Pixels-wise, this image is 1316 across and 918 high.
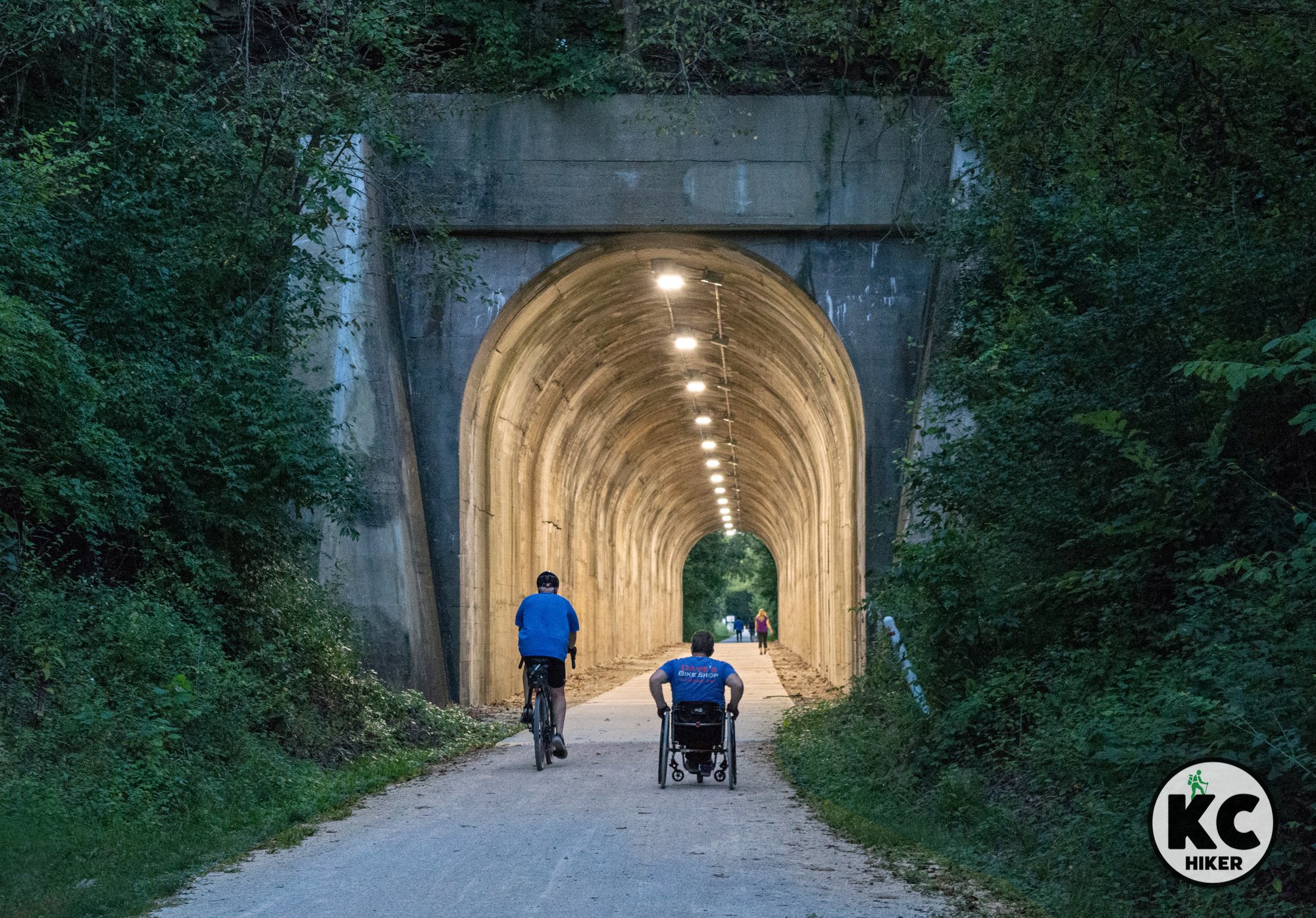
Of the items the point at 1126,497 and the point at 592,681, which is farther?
the point at 592,681

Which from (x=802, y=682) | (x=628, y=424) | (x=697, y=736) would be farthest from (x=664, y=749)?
(x=628, y=424)

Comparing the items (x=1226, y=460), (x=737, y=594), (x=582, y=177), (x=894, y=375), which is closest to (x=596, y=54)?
(x=582, y=177)

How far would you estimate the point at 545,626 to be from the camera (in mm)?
11727

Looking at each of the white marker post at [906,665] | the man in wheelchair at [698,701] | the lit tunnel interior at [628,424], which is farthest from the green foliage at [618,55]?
the man in wheelchair at [698,701]

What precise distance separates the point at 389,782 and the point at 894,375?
9.40 metres

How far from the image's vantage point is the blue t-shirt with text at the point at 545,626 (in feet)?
38.2

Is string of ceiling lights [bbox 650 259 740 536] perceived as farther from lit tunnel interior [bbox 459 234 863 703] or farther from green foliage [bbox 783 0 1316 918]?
green foliage [bbox 783 0 1316 918]

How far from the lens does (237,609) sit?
12.8 meters

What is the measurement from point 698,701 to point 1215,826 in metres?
5.08

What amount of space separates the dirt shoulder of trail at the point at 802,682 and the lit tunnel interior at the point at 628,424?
0.50m

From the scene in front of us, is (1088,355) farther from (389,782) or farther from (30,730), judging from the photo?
(30,730)

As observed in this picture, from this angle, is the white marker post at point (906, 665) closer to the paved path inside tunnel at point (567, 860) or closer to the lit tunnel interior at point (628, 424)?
the paved path inside tunnel at point (567, 860)

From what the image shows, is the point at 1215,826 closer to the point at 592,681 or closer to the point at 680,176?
the point at 680,176

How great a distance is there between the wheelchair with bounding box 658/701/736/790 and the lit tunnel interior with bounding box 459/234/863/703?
790cm
